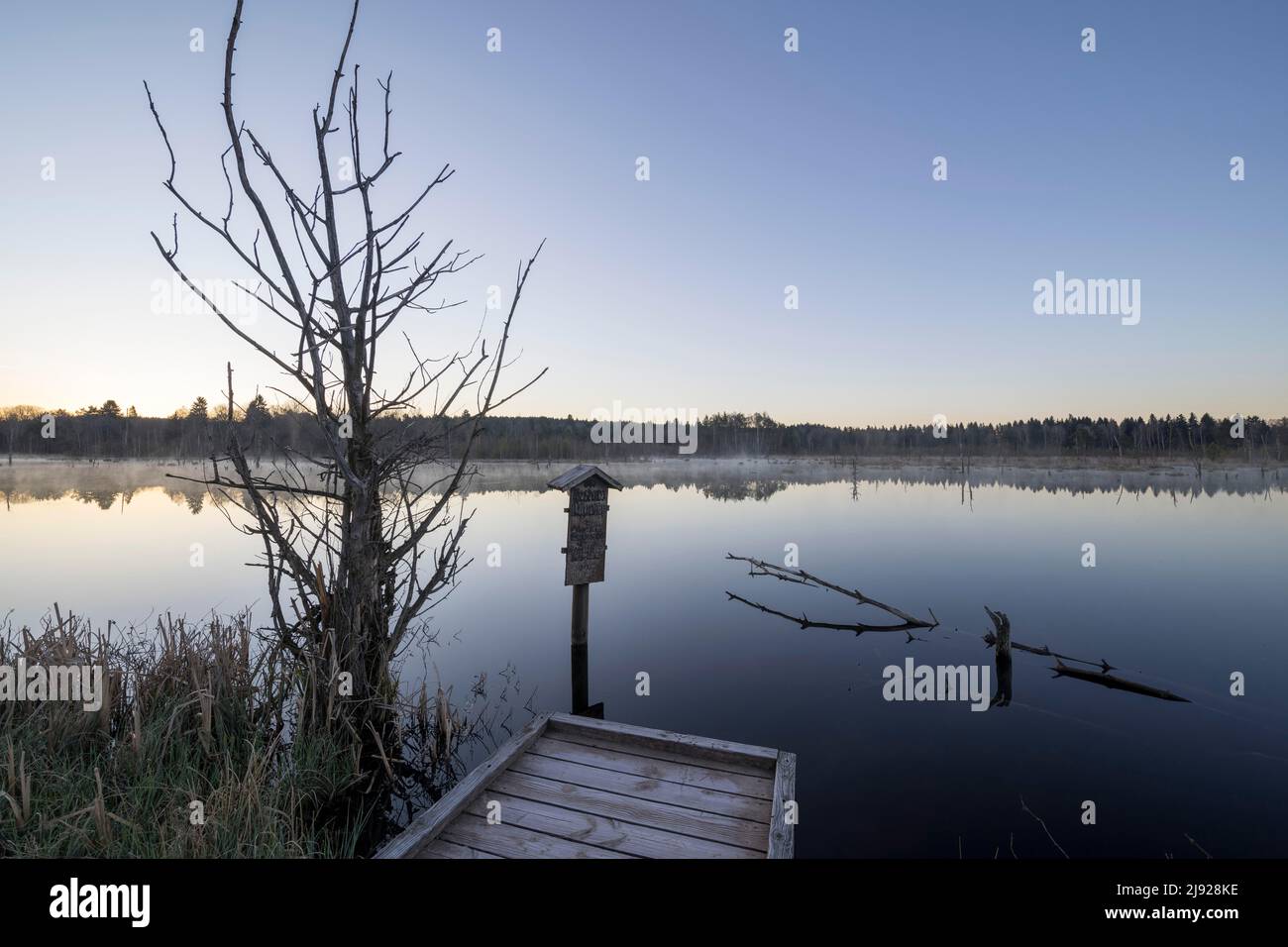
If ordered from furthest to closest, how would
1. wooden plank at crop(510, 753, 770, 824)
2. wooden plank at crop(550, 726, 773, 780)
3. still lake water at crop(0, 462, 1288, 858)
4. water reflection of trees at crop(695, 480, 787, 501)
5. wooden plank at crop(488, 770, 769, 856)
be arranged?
water reflection of trees at crop(695, 480, 787, 501), still lake water at crop(0, 462, 1288, 858), wooden plank at crop(550, 726, 773, 780), wooden plank at crop(510, 753, 770, 824), wooden plank at crop(488, 770, 769, 856)

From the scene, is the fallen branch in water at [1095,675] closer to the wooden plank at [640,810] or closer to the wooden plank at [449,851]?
the wooden plank at [640,810]

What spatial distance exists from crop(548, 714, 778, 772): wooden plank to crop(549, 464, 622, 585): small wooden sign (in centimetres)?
190

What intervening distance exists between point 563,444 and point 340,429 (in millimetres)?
60993

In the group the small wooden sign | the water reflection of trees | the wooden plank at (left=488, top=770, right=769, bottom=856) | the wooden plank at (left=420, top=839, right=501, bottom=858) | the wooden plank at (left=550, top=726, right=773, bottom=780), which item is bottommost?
the wooden plank at (left=550, top=726, right=773, bottom=780)

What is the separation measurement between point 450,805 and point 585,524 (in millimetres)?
3523

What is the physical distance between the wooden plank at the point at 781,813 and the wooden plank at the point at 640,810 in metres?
0.08

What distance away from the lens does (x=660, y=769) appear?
4.34 metres

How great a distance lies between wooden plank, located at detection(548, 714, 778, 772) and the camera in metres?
4.39

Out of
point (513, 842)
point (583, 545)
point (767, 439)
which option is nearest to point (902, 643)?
point (583, 545)

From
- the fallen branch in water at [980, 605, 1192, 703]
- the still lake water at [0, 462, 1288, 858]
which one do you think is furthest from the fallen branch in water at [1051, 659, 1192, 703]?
the still lake water at [0, 462, 1288, 858]

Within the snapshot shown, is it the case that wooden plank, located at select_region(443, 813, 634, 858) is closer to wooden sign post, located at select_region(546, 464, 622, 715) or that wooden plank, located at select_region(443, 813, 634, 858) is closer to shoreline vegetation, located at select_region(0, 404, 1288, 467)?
wooden sign post, located at select_region(546, 464, 622, 715)

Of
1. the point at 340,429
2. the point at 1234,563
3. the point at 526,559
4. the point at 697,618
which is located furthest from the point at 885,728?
the point at 1234,563

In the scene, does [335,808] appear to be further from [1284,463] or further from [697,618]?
[1284,463]
